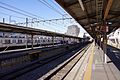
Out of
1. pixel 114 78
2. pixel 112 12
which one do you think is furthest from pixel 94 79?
pixel 112 12

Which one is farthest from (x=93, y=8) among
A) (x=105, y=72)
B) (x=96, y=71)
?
(x=105, y=72)

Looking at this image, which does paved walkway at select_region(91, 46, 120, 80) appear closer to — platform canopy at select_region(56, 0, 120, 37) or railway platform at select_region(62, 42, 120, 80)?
railway platform at select_region(62, 42, 120, 80)

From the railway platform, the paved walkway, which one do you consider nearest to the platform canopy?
the railway platform

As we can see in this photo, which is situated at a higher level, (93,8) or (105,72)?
(93,8)

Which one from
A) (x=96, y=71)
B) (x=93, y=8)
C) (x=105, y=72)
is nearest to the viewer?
(x=105, y=72)

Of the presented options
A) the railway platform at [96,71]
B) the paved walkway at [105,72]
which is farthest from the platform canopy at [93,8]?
the paved walkway at [105,72]

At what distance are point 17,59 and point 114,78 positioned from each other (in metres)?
6.60

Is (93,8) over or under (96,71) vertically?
over

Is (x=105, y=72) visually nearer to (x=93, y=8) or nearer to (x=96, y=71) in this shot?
(x=96, y=71)

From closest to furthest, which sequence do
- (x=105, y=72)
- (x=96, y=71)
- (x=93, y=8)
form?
(x=105, y=72) → (x=96, y=71) → (x=93, y=8)

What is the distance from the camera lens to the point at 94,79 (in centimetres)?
920

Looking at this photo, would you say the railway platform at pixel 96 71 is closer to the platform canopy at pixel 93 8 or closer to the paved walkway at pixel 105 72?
the paved walkway at pixel 105 72

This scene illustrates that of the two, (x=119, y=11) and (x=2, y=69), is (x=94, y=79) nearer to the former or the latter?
(x=2, y=69)

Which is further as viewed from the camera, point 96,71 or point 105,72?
point 96,71
